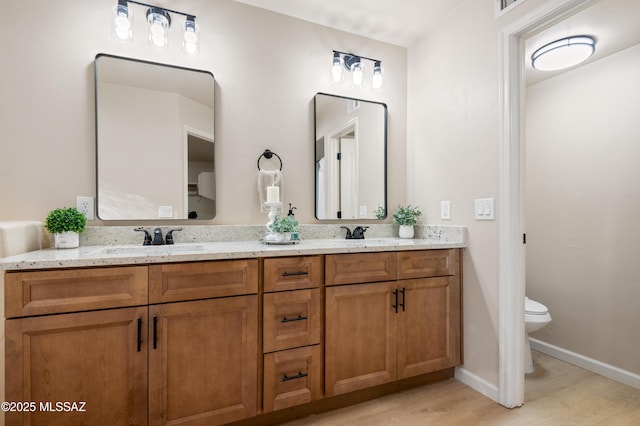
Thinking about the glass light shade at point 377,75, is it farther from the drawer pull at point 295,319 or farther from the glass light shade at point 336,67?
the drawer pull at point 295,319

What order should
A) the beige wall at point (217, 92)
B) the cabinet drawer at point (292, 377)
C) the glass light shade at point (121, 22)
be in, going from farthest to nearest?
1. the glass light shade at point (121, 22)
2. the beige wall at point (217, 92)
3. the cabinet drawer at point (292, 377)

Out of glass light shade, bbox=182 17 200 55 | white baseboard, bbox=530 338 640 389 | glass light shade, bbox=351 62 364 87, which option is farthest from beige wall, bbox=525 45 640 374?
glass light shade, bbox=182 17 200 55

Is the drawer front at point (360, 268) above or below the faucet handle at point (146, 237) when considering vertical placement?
below

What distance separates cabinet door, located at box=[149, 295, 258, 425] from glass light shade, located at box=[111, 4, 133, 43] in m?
1.52

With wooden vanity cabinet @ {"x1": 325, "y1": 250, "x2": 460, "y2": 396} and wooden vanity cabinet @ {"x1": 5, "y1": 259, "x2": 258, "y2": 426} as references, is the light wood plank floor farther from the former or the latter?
wooden vanity cabinet @ {"x1": 5, "y1": 259, "x2": 258, "y2": 426}

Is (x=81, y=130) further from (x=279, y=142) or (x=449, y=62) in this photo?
(x=449, y=62)

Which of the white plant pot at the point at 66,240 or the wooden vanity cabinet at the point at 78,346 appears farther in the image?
the white plant pot at the point at 66,240

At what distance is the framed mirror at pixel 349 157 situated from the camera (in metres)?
2.28

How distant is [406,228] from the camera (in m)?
2.32

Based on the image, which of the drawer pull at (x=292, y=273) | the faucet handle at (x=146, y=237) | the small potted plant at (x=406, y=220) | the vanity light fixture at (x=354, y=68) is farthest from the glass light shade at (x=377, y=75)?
the faucet handle at (x=146, y=237)

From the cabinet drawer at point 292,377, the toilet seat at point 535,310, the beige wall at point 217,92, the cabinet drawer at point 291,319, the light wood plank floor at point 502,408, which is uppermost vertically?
the beige wall at point 217,92

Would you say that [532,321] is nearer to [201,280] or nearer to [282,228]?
[282,228]

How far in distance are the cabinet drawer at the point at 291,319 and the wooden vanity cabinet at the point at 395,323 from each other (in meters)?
0.08

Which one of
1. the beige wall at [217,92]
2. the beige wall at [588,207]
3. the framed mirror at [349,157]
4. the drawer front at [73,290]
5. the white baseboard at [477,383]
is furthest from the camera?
the framed mirror at [349,157]
